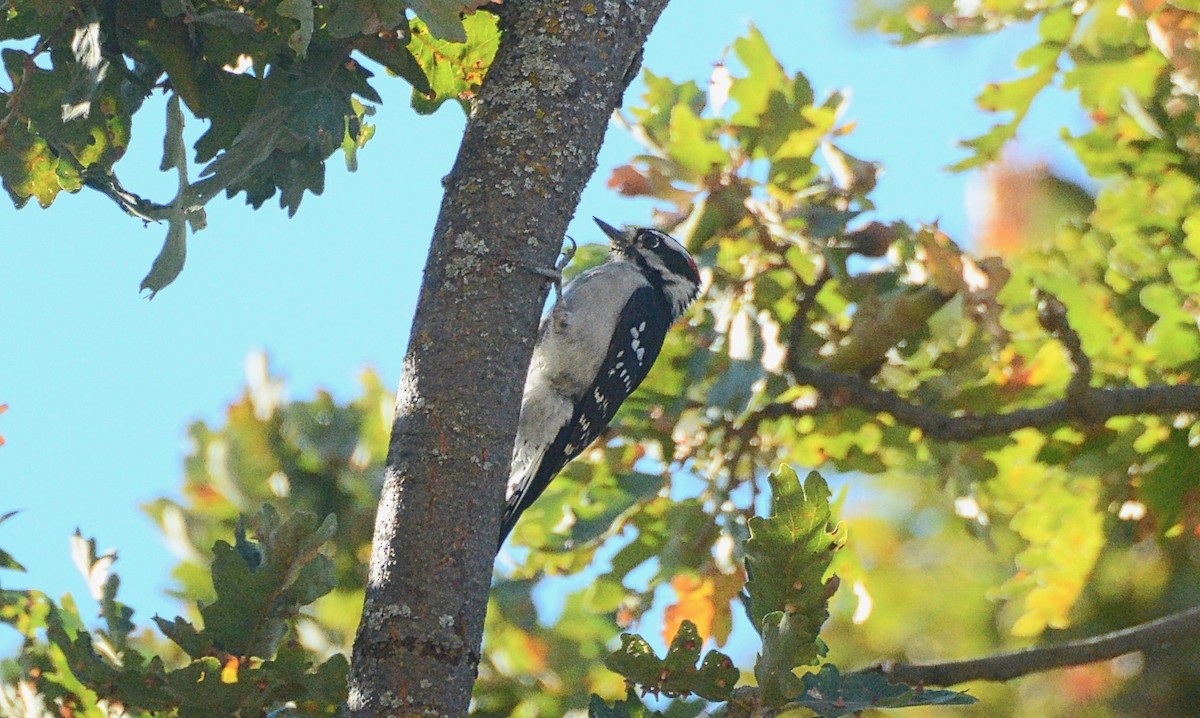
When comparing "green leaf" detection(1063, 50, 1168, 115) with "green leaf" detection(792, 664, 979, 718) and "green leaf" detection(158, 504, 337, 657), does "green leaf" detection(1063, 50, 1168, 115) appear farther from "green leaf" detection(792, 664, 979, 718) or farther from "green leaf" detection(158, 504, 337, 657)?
"green leaf" detection(158, 504, 337, 657)

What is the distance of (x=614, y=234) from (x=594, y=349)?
98 centimetres

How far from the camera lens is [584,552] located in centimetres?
436

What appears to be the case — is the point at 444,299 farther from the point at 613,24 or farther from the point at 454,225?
the point at 613,24

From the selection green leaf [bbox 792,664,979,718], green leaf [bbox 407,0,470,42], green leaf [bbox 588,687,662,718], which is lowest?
green leaf [bbox 792,664,979,718]

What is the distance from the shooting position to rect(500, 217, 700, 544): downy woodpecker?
4.77m

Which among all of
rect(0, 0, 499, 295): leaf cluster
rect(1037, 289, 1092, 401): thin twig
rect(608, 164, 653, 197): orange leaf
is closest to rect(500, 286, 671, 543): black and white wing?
rect(608, 164, 653, 197): orange leaf

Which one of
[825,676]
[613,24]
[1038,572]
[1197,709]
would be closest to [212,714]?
[825,676]

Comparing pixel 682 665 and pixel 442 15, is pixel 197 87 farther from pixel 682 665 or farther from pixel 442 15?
pixel 682 665

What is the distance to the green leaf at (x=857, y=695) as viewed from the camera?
2295mm

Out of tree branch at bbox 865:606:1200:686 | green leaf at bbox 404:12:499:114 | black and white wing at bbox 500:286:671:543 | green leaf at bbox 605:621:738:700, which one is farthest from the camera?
black and white wing at bbox 500:286:671:543

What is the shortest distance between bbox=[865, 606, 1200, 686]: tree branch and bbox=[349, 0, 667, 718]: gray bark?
1409 millimetres

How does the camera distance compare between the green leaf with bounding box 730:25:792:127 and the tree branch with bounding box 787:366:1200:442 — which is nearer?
the tree branch with bounding box 787:366:1200:442

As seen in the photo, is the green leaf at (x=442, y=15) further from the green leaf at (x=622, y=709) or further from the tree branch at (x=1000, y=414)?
the tree branch at (x=1000, y=414)

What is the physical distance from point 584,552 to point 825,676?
2010 mm
